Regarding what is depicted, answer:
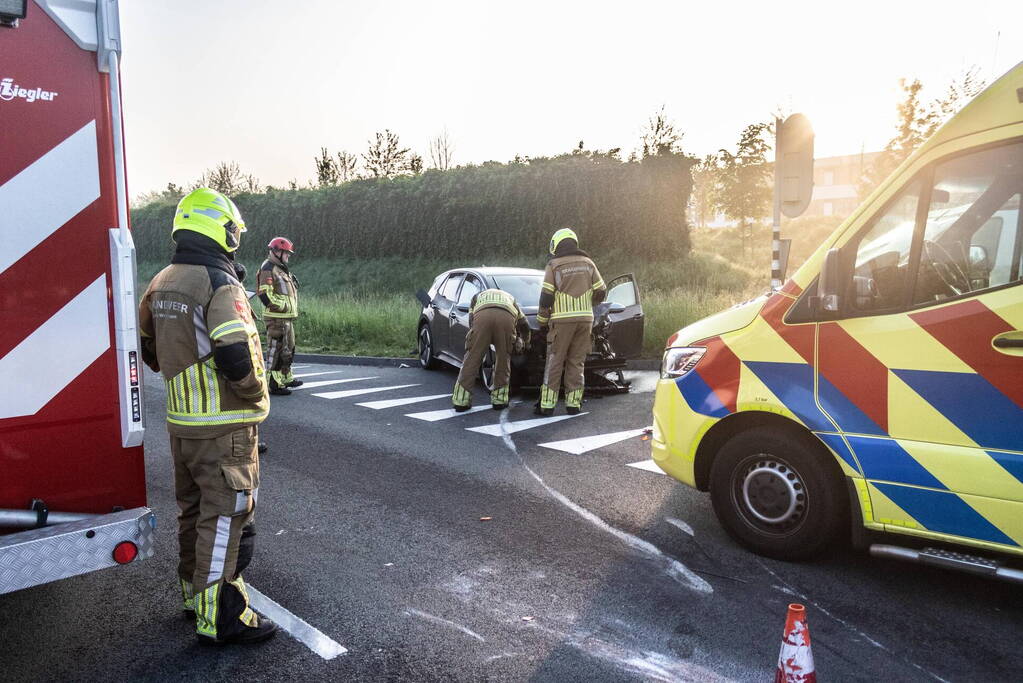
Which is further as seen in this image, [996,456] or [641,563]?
[641,563]

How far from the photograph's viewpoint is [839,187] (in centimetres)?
8581

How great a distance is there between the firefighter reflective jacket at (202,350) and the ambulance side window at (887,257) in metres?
2.89

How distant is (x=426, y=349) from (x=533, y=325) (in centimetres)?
363

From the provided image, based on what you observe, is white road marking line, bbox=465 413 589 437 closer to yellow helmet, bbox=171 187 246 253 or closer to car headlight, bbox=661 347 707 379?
car headlight, bbox=661 347 707 379

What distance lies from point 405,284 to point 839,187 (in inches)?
2878

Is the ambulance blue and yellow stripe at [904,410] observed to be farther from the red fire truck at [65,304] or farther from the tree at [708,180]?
the tree at [708,180]

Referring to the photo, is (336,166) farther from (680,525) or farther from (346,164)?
(680,525)

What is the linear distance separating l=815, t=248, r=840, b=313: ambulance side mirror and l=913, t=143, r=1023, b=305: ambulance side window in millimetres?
354

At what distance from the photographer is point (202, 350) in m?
3.25

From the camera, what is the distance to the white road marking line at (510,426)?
7.58 meters

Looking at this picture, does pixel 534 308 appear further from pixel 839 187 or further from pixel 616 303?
pixel 839 187

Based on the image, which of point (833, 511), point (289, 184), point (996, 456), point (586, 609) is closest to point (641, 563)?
point (586, 609)

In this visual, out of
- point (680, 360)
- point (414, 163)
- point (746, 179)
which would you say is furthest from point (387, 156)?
point (680, 360)

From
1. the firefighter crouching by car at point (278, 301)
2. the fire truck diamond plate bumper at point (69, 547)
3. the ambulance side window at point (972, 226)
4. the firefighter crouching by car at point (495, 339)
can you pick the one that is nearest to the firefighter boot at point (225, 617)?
the fire truck diamond plate bumper at point (69, 547)
